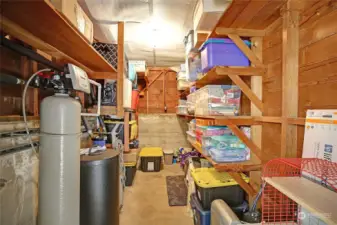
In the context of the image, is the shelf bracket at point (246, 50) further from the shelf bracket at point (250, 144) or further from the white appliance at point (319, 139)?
the white appliance at point (319, 139)

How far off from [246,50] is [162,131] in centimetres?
396

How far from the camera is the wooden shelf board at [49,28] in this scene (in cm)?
97

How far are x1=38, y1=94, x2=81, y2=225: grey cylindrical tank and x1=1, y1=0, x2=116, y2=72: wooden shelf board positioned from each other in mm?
443

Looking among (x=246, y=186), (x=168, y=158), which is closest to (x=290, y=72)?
(x=246, y=186)

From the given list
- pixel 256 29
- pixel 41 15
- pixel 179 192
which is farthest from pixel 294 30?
pixel 179 192

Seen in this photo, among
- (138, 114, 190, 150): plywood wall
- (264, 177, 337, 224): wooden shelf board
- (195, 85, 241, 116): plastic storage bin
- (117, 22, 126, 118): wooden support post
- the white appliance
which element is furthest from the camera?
(138, 114, 190, 150): plywood wall

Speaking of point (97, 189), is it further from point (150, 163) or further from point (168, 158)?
point (168, 158)

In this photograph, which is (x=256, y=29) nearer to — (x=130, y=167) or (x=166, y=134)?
(x=130, y=167)

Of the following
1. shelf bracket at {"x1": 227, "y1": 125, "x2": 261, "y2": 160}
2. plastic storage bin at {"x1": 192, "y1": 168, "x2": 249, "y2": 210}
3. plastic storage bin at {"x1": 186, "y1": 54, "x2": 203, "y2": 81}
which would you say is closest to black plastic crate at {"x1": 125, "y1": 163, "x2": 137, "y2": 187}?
plastic storage bin at {"x1": 192, "y1": 168, "x2": 249, "y2": 210}

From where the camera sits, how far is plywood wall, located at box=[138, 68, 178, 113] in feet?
17.7

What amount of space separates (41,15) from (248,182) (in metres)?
2.11

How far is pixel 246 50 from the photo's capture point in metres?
1.67

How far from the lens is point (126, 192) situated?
3162 millimetres

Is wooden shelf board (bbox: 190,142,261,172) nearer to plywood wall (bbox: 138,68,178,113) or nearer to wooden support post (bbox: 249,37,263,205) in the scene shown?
wooden support post (bbox: 249,37,263,205)
